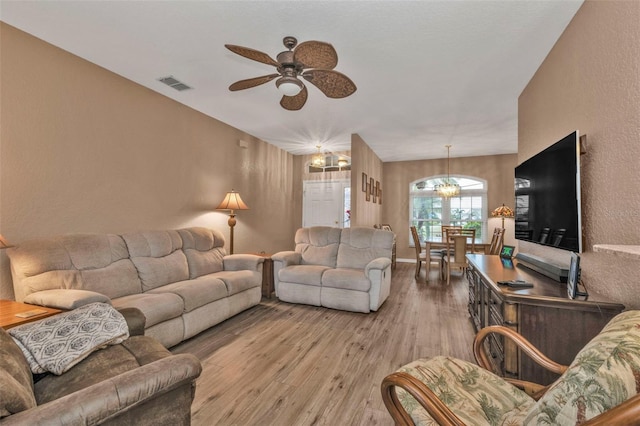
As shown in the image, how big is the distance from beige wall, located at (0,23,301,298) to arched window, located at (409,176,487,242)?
16.2 ft

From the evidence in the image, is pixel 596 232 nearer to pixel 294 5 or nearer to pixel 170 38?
pixel 294 5

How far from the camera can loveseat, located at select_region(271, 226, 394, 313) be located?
359cm

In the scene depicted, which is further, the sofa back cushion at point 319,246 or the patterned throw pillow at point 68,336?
the sofa back cushion at point 319,246

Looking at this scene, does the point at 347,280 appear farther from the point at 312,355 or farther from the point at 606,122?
the point at 606,122

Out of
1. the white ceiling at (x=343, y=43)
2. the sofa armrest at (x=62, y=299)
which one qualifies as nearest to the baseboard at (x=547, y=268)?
the white ceiling at (x=343, y=43)

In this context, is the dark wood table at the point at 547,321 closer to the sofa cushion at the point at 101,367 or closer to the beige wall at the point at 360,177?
the sofa cushion at the point at 101,367

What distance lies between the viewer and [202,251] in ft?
12.3

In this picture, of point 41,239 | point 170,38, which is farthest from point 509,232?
point 41,239

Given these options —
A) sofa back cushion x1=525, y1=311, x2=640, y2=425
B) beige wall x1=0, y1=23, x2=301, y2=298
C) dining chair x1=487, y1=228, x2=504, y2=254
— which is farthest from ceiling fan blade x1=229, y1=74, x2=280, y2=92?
dining chair x1=487, y1=228, x2=504, y2=254

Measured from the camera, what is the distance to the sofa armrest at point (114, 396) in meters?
0.88

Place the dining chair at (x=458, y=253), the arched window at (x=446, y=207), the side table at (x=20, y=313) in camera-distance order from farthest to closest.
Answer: the arched window at (x=446, y=207) → the dining chair at (x=458, y=253) → the side table at (x=20, y=313)

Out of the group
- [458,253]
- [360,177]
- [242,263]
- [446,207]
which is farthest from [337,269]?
[446,207]

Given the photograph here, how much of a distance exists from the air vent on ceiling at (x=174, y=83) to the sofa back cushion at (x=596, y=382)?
386 centimetres

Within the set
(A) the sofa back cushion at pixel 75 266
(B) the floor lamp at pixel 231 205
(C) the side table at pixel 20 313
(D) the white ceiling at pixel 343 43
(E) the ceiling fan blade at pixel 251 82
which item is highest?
(D) the white ceiling at pixel 343 43
